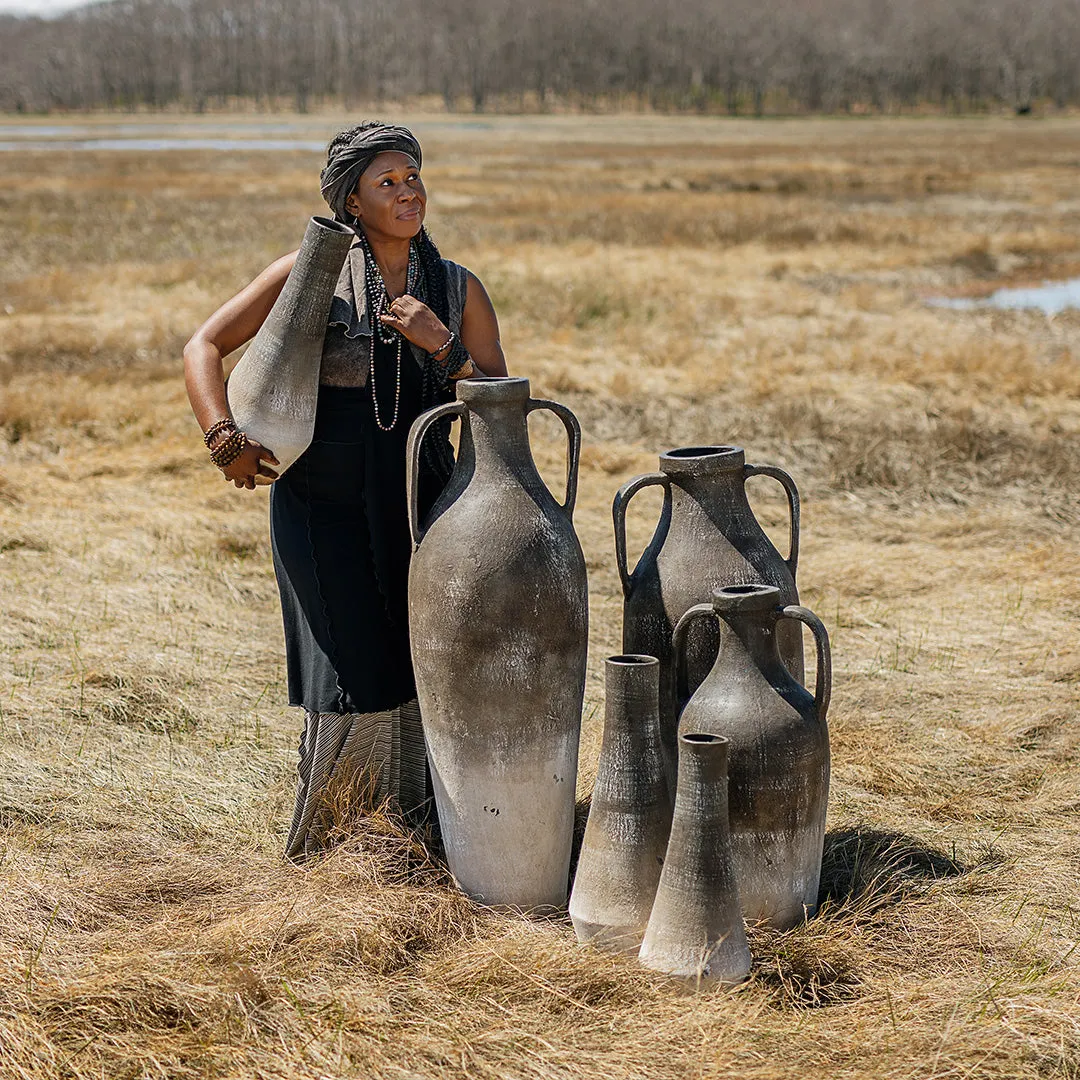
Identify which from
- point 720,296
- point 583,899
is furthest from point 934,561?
point 720,296

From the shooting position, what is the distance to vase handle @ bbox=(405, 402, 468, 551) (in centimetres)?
322

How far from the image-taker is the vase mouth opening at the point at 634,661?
309 centimetres

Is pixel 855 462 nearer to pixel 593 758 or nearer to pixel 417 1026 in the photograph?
pixel 593 758

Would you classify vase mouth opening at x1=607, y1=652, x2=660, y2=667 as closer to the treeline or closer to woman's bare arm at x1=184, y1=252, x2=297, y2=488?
woman's bare arm at x1=184, y1=252, x2=297, y2=488

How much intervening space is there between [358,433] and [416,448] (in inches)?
10.6

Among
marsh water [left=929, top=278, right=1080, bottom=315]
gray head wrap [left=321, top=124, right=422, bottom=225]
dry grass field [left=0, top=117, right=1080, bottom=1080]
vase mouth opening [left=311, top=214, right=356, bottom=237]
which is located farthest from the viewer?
marsh water [left=929, top=278, right=1080, bottom=315]

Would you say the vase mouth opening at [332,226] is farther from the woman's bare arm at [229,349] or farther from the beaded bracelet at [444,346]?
the beaded bracelet at [444,346]

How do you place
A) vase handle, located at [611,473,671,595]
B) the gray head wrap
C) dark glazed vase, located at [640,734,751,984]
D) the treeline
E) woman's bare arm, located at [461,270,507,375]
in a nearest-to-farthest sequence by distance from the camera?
dark glazed vase, located at [640,734,751,984]
the gray head wrap
vase handle, located at [611,473,671,595]
woman's bare arm, located at [461,270,507,375]
the treeline

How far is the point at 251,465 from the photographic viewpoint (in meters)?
3.26

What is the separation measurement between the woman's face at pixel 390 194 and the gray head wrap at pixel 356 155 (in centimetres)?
1

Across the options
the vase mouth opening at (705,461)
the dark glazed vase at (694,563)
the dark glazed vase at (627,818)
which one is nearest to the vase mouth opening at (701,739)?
the dark glazed vase at (627,818)

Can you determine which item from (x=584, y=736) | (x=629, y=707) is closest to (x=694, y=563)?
(x=629, y=707)

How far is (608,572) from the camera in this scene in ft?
22.2

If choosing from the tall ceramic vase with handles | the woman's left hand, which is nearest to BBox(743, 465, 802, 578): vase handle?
the tall ceramic vase with handles
